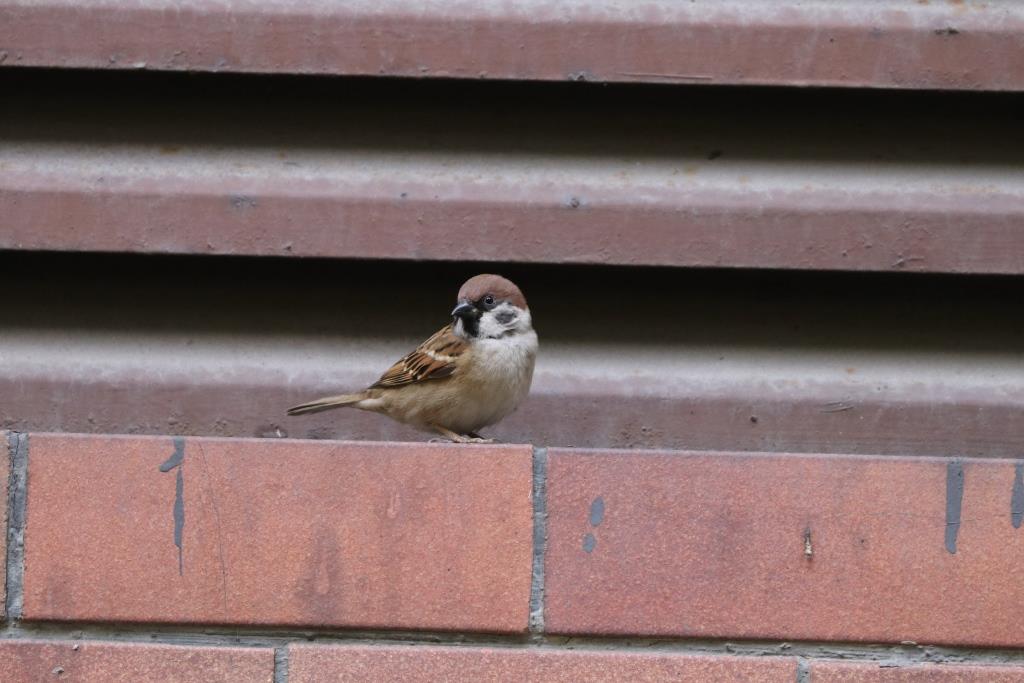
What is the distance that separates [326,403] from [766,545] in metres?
0.85

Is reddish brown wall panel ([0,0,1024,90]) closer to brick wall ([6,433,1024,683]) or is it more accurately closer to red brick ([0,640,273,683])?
brick wall ([6,433,1024,683])

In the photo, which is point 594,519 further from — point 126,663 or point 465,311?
point 126,663

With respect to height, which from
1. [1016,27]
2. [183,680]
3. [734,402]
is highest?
[1016,27]

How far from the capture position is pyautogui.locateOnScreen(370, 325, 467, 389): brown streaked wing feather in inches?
100

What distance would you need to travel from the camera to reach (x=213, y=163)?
2.46 meters

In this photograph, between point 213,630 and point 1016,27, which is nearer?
point 213,630

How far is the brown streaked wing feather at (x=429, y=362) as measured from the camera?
255 centimetres

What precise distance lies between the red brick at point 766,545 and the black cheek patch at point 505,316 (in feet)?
1.88

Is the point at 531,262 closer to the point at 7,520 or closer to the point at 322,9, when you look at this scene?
the point at 322,9

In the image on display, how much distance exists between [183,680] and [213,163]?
0.92 metres

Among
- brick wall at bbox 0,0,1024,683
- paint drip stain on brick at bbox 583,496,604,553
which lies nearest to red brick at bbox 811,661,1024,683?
brick wall at bbox 0,0,1024,683

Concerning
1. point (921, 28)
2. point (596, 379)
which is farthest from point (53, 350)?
point (921, 28)

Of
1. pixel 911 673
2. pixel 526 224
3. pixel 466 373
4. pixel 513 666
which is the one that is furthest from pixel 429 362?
pixel 911 673

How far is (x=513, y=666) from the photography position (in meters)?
2.11
